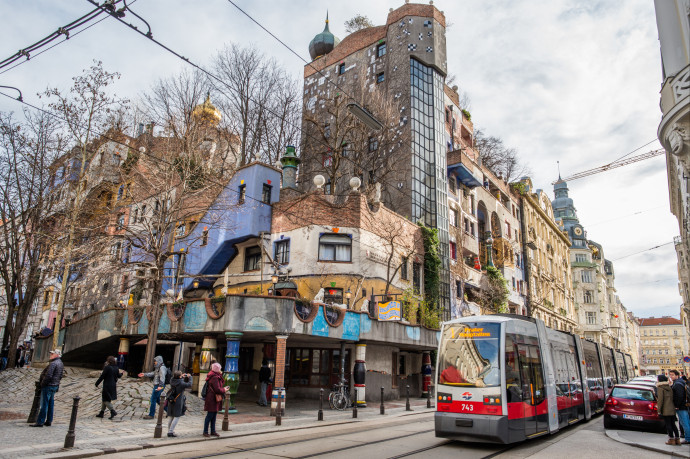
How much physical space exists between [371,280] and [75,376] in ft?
46.9

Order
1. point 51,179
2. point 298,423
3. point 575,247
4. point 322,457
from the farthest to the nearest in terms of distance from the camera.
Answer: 1. point 575,247
2. point 51,179
3. point 298,423
4. point 322,457

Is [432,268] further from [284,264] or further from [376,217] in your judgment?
[284,264]

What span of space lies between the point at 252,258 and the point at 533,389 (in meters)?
19.1

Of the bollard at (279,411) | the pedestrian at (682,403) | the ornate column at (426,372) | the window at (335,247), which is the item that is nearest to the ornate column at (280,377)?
the bollard at (279,411)

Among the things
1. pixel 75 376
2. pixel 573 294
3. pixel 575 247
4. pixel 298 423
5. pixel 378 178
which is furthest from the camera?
pixel 575 247

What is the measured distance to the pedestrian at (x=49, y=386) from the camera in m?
11.7

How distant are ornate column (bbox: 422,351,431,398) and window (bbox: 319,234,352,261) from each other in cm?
734

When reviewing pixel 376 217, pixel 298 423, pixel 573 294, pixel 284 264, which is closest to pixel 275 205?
pixel 284 264

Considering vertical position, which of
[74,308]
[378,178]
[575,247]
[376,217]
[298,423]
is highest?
[575,247]

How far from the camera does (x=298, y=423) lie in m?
14.9

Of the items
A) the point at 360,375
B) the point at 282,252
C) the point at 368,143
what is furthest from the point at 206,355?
the point at 368,143

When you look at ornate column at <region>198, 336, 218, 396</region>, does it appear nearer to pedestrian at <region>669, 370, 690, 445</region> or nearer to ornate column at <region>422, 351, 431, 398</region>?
ornate column at <region>422, 351, 431, 398</region>

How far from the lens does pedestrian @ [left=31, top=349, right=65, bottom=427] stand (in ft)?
38.2

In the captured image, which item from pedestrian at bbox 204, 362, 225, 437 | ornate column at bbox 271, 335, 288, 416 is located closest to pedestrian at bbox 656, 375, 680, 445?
pedestrian at bbox 204, 362, 225, 437
